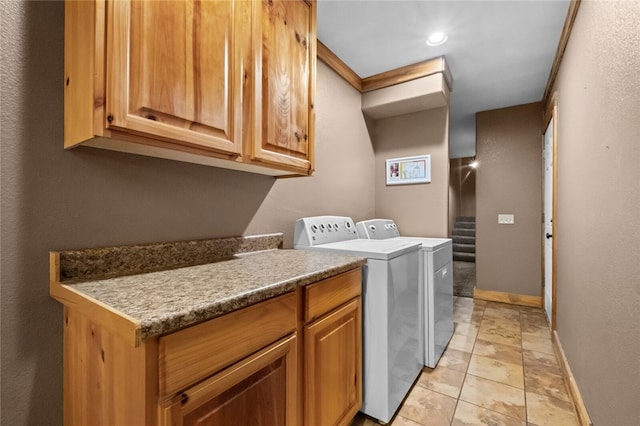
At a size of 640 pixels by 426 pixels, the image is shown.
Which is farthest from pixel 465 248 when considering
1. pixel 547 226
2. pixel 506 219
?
pixel 547 226

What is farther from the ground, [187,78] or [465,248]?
[187,78]

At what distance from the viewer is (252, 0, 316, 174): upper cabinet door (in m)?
1.24

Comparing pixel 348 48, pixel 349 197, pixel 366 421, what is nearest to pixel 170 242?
pixel 366 421

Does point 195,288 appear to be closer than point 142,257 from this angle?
Yes

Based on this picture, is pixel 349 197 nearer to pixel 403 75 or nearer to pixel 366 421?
pixel 403 75

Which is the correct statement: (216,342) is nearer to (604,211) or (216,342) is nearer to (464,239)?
(604,211)

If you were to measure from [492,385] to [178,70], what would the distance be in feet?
8.02

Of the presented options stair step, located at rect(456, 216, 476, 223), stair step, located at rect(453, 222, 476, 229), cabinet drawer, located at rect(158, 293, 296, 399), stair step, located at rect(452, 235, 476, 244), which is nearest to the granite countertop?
cabinet drawer, located at rect(158, 293, 296, 399)

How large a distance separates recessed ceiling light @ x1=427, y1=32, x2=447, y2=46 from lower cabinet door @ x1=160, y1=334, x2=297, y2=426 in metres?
2.24

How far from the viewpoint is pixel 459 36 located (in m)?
2.08

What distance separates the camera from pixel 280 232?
1.85 meters

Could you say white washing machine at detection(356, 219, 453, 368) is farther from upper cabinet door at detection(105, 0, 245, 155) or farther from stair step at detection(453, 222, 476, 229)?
stair step at detection(453, 222, 476, 229)

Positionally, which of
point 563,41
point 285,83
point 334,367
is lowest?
point 334,367

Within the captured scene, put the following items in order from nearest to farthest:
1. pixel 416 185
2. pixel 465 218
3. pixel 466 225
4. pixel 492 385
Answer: pixel 492 385
pixel 416 185
pixel 466 225
pixel 465 218
